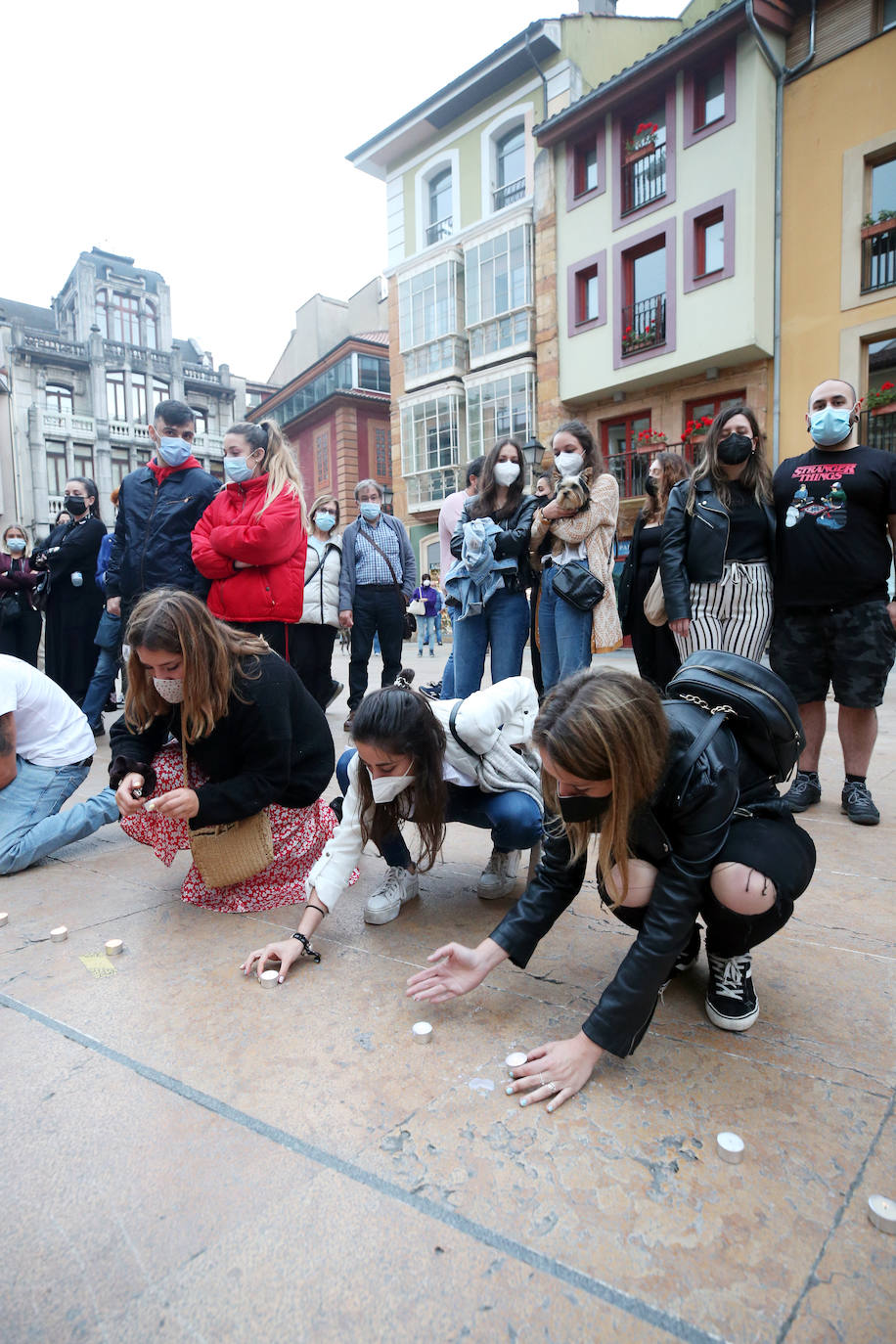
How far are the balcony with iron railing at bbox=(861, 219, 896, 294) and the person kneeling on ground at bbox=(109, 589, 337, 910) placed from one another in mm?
13049

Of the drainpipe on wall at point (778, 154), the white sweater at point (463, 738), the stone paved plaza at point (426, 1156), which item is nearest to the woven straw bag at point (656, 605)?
the white sweater at point (463, 738)

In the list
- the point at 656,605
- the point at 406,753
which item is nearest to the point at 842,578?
the point at 656,605

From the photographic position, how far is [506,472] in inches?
160

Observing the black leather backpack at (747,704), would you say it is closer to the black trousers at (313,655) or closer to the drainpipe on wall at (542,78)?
the black trousers at (313,655)

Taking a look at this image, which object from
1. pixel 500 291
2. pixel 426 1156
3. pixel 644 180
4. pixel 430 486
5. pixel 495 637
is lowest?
pixel 426 1156

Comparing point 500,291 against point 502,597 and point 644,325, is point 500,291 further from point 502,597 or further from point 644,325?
point 502,597

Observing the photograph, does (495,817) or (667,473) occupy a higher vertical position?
(667,473)

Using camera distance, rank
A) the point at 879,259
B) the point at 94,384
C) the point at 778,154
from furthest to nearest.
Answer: the point at 94,384 → the point at 778,154 → the point at 879,259

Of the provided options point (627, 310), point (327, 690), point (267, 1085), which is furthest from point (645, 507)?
point (627, 310)

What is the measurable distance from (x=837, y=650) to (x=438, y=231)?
19081 millimetres

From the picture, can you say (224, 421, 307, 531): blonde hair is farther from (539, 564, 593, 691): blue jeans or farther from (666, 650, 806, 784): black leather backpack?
(666, 650, 806, 784): black leather backpack

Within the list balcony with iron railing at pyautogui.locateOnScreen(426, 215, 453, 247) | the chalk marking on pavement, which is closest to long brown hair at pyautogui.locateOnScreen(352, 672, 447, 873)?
the chalk marking on pavement

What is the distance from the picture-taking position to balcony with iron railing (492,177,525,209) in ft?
55.5

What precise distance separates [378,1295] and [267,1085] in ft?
1.84
